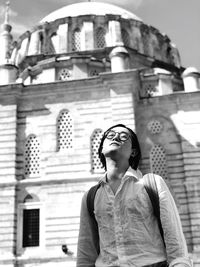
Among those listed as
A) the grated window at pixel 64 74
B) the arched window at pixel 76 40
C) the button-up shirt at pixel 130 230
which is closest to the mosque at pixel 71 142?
the grated window at pixel 64 74

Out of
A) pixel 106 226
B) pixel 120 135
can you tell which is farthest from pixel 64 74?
pixel 106 226

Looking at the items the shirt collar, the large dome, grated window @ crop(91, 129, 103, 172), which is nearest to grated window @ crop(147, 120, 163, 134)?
grated window @ crop(91, 129, 103, 172)

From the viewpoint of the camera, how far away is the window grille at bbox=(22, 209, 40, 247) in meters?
14.8

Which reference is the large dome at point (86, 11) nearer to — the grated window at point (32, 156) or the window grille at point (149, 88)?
the window grille at point (149, 88)

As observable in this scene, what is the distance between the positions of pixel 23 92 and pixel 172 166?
7.86 meters

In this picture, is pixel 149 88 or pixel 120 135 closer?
pixel 120 135

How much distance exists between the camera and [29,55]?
2145 cm

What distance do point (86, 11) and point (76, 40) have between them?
360 centimetres

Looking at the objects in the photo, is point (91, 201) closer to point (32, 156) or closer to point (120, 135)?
point (120, 135)

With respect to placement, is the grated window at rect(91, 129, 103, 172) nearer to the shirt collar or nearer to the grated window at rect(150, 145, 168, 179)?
the grated window at rect(150, 145, 168, 179)

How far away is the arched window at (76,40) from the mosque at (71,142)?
281 cm

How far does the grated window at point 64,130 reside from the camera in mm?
16172

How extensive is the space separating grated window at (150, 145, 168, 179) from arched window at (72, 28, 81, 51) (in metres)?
8.52

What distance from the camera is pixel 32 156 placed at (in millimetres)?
16250
